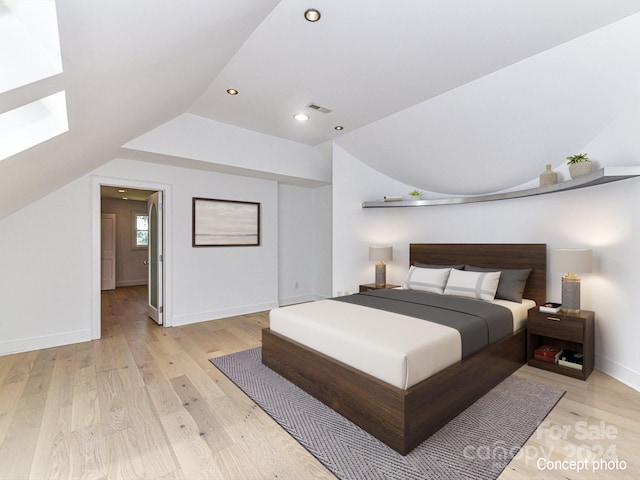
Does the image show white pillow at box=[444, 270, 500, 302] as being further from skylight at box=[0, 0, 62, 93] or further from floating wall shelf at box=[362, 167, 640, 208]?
skylight at box=[0, 0, 62, 93]

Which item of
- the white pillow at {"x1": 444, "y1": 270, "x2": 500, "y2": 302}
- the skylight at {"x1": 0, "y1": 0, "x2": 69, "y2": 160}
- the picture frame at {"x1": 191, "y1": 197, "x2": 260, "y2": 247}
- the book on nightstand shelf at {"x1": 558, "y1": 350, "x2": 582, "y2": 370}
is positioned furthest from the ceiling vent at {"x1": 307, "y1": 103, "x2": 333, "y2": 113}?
the book on nightstand shelf at {"x1": 558, "y1": 350, "x2": 582, "y2": 370}

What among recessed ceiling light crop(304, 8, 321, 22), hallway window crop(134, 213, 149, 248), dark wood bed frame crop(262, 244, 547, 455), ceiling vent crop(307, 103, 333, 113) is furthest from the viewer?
hallway window crop(134, 213, 149, 248)

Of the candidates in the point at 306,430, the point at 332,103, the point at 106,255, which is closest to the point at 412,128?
the point at 332,103

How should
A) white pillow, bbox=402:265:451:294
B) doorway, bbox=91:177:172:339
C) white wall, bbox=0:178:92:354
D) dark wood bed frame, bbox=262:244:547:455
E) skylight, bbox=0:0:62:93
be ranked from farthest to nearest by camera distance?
doorway, bbox=91:177:172:339 → white pillow, bbox=402:265:451:294 → white wall, bbox=0:178:92:354 → dark wood bed frame, bbox=262:244:547:455 → skylight, bbox=0:0:62:93

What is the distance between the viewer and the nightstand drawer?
2678 mm

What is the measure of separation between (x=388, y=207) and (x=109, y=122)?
3.63m

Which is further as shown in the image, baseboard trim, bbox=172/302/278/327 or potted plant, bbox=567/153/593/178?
baseboard trim, bbox=172/302/278/327

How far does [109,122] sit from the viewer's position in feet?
8.02

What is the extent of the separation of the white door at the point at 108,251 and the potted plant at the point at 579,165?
912 cm

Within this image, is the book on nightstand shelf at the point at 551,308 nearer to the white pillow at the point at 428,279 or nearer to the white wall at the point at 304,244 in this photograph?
the white pillow at the point at 428,279

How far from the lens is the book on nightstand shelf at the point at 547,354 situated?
287cm

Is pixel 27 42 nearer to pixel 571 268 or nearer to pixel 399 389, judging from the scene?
pixel 399 389

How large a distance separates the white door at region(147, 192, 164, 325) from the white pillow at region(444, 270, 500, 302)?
12.8ft

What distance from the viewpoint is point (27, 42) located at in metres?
1.12
